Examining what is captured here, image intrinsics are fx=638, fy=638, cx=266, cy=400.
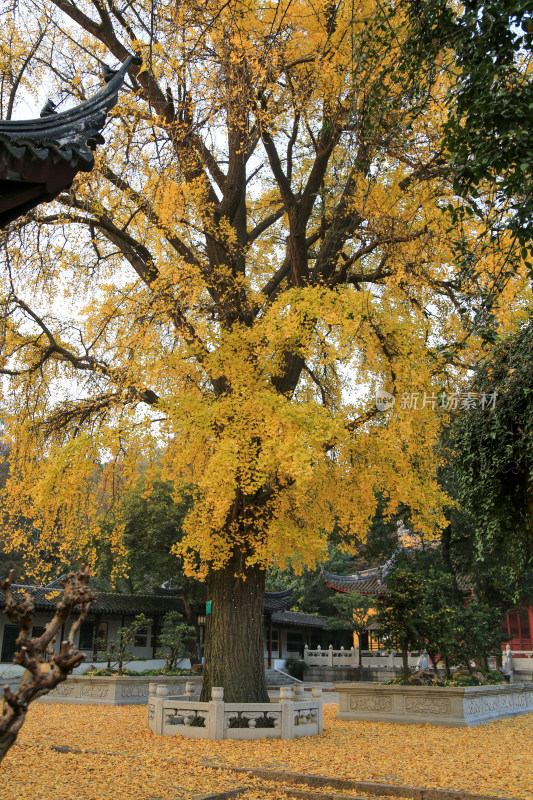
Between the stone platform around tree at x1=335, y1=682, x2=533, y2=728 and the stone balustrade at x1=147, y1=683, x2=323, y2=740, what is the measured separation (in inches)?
113

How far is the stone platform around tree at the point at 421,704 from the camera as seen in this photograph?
40.7 ft

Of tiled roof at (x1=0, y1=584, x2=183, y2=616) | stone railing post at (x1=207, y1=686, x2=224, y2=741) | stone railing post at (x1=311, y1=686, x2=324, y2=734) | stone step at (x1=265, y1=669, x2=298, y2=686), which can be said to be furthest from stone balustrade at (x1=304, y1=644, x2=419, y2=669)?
stone railing post at (x1=207, y1=686, x2=224, y2=741)

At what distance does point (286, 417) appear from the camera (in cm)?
824

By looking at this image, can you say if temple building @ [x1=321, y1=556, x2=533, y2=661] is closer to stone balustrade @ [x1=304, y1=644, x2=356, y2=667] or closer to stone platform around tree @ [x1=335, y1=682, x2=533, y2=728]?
stone balustrade @ [x1=304, y1=644, x2=356, y2=667]

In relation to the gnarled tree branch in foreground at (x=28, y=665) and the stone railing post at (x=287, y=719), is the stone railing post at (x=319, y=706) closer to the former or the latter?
the stone railing post at (x=287, y=719)

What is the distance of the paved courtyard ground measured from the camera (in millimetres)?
6355

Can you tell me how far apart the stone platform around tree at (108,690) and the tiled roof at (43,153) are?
14.0 m

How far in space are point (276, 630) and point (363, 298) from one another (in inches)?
974

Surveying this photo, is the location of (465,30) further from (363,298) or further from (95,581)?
(95,581)

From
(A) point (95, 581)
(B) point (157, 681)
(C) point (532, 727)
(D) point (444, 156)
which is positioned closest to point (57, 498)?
(D) point (444, 156)

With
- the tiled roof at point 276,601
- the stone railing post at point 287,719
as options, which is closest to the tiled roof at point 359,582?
the tiled roof at point 276,601

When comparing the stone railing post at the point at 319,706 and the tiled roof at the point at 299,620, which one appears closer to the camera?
the stone railing post at the point at 319,706

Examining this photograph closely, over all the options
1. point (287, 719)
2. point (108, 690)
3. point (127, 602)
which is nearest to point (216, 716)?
point (287, 719)

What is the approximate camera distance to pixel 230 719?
10008 mm
